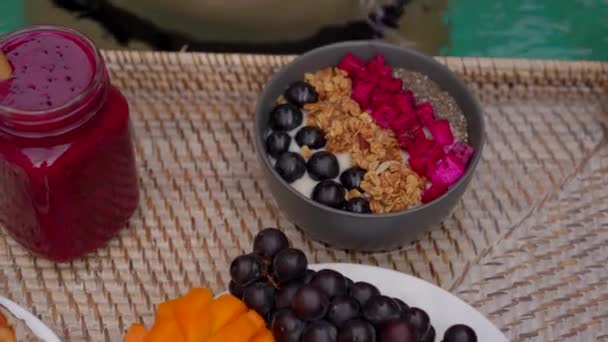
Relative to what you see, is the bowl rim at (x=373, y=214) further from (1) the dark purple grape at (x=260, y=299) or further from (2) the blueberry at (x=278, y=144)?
(1) the dark purple grape at (x=260, y=299)

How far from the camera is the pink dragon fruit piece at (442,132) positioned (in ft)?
2.42

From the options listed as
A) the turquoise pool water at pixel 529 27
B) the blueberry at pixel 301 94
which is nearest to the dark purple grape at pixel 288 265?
the blueberry at pixel 301 94

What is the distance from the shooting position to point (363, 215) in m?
0.67

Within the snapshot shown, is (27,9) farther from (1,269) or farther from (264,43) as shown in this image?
(1,269)

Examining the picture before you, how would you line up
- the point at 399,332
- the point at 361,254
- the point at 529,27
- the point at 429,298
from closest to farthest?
the point at 399,332 < the point at 429,298 < the point at 361,254 < the point at 529,27

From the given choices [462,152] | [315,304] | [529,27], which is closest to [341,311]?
[315,304]

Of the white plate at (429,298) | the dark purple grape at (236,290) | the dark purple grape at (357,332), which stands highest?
the dark purple grape at (357,332)

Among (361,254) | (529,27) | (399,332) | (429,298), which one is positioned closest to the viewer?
(399,332)

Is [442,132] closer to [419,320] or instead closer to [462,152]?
[462,152]

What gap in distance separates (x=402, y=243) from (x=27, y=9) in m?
0.68

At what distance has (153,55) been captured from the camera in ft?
2.66

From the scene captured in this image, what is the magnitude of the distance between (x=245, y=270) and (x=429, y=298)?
0.16 m

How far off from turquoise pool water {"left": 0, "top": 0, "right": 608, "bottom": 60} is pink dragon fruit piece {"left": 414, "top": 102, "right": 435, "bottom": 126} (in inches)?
26.3

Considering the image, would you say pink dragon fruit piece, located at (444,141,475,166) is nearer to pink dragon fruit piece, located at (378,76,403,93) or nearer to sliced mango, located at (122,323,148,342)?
pink dragon fruit piece, located at (378,76,403,93)
